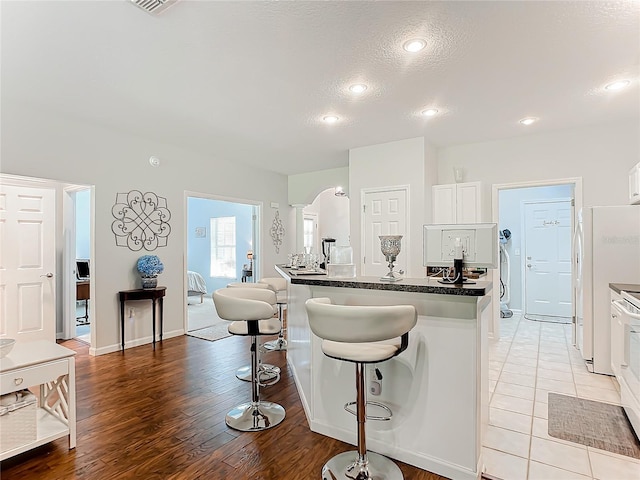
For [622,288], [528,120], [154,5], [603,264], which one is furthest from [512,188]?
[154,5]

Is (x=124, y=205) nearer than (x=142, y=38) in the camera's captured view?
No

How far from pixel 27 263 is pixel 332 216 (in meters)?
7.41

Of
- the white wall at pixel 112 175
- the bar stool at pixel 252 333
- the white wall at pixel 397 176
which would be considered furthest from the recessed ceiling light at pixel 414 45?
the white wall at pixel 112 175

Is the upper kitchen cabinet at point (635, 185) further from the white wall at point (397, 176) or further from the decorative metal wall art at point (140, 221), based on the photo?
the decorative metal wall art at point (140, 221)

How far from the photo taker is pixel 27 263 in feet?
12.9

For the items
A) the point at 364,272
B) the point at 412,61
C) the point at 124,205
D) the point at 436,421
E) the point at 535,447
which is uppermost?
the point at 412,61

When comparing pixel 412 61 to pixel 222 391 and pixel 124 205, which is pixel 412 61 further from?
pixel 124 205

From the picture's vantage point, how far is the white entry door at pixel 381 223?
15.4 feet

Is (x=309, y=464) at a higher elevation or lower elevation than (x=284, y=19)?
lower

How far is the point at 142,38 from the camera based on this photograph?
2311mm

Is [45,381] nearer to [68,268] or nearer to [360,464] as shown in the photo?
[360,464]

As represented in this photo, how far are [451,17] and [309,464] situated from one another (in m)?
2.80

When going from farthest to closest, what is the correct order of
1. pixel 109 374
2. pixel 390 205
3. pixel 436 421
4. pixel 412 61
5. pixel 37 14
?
pixel 390 205 < pixel 109 374 < pixel 412 61 < pixel 37 14 < pixel 436 421

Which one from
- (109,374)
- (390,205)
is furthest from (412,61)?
(109,374)
